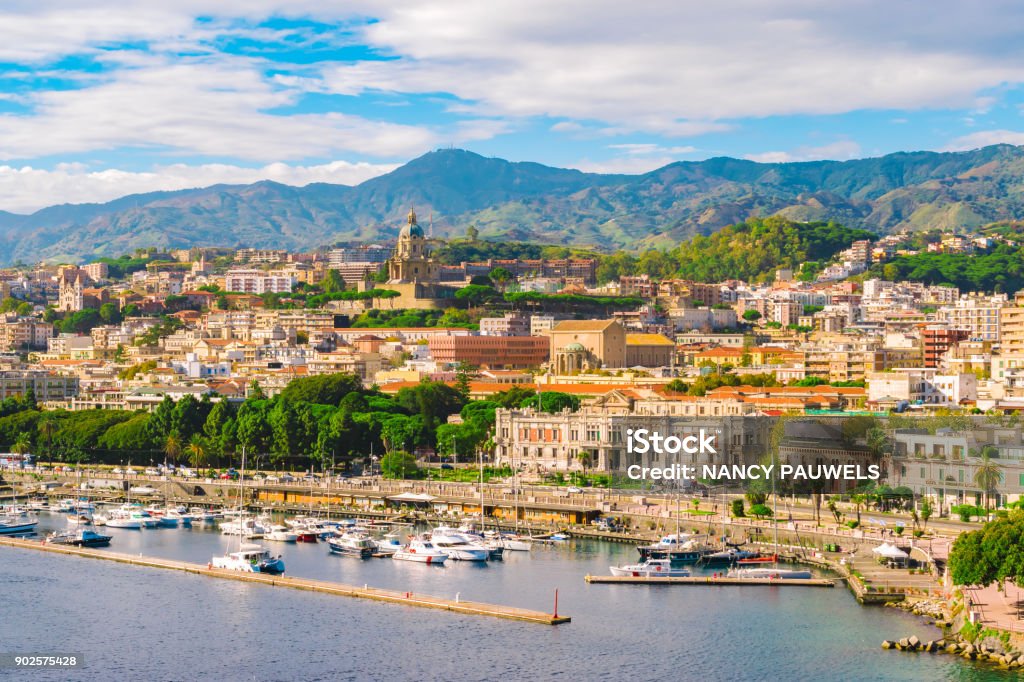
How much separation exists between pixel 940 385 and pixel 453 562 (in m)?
28.0

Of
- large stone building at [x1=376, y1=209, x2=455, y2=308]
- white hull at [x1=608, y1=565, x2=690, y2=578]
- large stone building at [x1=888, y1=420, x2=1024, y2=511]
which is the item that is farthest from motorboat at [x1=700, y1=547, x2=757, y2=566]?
large stone building at [x1=376, y1=209, x2=455, y2=308]

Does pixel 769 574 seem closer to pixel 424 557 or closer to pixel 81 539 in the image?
pixel 424 557

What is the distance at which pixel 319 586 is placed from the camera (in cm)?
3722

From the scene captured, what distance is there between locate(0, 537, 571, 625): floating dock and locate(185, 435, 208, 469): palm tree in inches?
644

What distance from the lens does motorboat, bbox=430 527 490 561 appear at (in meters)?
42.1

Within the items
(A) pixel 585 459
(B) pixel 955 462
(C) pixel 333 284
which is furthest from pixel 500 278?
(B) pixel 955 462

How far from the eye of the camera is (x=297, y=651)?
31281 mm

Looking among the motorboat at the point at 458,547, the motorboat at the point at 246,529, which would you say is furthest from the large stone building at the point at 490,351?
the motorboat at the point at 458,547

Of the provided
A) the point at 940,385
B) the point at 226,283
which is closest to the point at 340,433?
the point at 940,385

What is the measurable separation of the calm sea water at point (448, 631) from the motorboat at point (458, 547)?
125 centimetres

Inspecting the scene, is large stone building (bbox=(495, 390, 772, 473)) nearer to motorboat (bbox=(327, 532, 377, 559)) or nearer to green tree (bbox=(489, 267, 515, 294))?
motorboat (bbox=(327, 532, 377, 559))

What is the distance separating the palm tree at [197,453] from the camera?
205 feet

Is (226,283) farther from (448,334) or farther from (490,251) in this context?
(448,334)

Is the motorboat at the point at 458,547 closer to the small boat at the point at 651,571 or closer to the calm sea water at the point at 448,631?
the calm sea water at the point at 448,631
